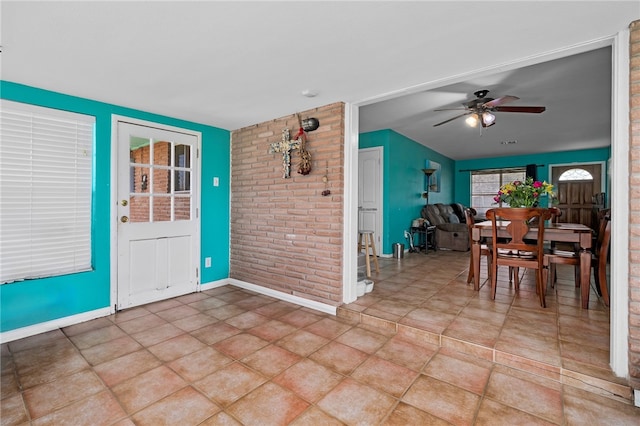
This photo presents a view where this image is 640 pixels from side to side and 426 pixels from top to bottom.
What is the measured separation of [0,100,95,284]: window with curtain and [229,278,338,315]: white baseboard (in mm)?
1737

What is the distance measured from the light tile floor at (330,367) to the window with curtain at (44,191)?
69 centimetres

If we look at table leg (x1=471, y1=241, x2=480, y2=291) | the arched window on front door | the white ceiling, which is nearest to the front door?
the arched window on front door

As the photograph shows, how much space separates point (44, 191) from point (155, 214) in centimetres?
101

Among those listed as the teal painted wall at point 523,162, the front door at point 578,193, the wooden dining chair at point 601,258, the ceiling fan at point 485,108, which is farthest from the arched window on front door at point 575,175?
the wooden dining chair at point 601,258

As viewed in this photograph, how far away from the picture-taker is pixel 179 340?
2561 millimetres

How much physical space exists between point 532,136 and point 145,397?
7089 millimetres

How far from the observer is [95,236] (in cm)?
308

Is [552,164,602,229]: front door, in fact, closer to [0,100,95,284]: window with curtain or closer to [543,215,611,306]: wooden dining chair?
[543,215,611,306]: wooden dining chair

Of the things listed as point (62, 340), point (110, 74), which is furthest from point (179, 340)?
point (110, 74)

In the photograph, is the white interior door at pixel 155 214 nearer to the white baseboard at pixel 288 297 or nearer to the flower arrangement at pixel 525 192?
Answer: the white baseboard at pixel 288 297

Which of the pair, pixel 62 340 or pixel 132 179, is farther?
pixel 132 179

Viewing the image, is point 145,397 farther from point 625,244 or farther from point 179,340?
point 625,244

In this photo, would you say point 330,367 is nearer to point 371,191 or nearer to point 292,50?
point 292,50

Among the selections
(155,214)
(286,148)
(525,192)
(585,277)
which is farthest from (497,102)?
(155,214)
